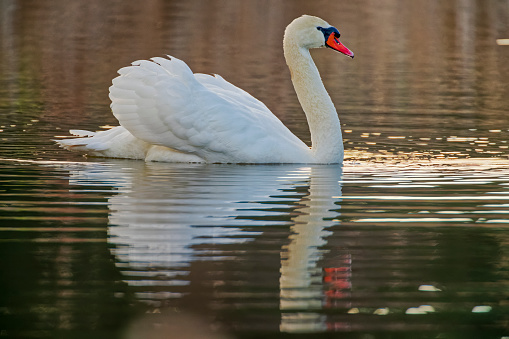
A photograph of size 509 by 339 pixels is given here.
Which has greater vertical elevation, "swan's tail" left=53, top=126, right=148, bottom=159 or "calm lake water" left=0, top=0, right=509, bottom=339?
"swan's tail" left=53, top=126, right=148, bottom=159

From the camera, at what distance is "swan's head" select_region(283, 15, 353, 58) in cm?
1173

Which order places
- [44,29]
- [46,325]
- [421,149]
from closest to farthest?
[46,325] → [421,149] → [44,29]

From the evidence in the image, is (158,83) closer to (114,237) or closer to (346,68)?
(114,237)

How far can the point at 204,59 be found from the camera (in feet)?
83.4

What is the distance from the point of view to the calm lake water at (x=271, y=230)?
5797 millimetres

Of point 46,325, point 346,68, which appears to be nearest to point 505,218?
A: point 46,325

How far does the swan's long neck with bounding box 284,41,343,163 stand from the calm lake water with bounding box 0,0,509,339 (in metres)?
0.23

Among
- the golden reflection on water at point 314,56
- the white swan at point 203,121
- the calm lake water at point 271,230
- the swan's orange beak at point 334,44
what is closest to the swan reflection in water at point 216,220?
the calm lake water at point 271,230

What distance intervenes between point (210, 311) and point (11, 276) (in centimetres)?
144

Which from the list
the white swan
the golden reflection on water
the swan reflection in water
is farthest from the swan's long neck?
the golden reflection on water

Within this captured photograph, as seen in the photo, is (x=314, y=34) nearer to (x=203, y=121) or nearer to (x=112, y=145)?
(x=203, y=121)

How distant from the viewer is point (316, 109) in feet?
38.7

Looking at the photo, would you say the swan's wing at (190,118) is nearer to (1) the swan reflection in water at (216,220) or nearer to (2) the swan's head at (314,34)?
(1) the swan reflection in water at (216,220)

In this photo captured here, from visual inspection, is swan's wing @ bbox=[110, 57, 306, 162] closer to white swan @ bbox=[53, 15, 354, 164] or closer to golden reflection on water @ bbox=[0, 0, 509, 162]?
white swan @ bbox=[53, 15, 354, 164]
